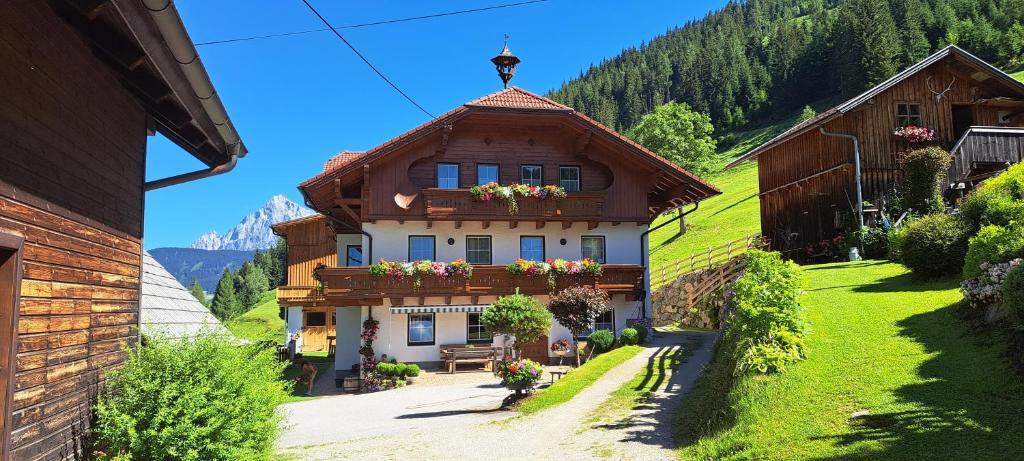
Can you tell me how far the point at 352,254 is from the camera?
30.2 metres

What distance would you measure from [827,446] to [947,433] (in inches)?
50.7

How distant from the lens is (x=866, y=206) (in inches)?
1097

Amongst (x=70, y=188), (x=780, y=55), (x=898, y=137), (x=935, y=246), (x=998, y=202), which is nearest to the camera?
(x=70, y=188)

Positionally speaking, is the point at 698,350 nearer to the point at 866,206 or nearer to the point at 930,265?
the point at 930,265

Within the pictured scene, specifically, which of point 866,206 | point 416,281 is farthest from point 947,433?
point 866,206

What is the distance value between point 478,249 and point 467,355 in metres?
4.43

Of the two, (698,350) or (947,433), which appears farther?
(698,350)

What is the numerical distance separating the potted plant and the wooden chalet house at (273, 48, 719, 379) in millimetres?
8201

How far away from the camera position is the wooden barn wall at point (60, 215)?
5.42m

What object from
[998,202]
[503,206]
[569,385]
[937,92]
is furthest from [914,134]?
[569,385]

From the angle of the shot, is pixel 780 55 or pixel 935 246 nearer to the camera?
pixel 935 246

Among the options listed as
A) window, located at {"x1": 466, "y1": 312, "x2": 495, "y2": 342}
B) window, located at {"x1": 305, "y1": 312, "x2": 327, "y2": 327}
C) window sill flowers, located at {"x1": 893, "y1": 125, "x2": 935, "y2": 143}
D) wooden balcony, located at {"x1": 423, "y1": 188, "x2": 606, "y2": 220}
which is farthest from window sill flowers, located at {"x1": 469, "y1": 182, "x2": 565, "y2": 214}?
window, located at {"x1": 305, "y1": 312, "x2": 327, "y2": 327}

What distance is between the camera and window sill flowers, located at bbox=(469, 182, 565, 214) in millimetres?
25344

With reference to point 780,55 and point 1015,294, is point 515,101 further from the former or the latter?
point 780,55
